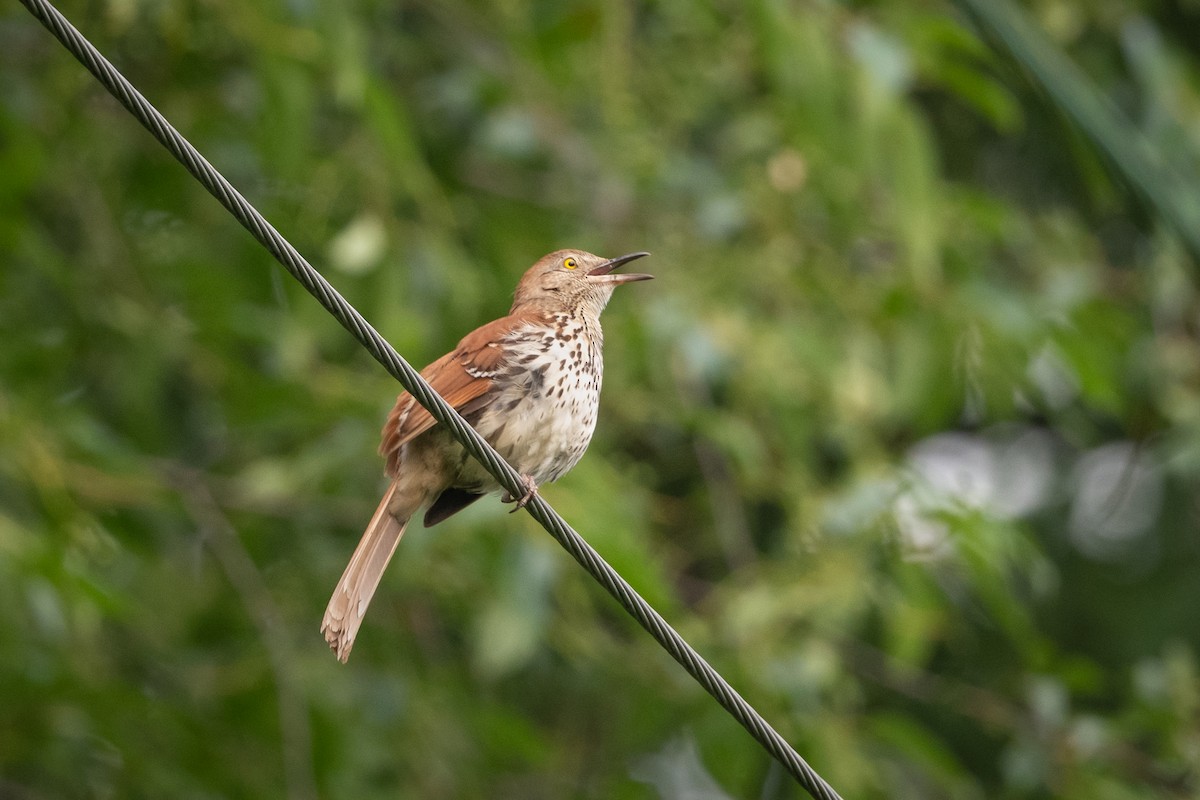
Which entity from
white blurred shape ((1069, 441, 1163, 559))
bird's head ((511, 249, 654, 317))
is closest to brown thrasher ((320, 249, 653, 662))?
bird's head ((511, 249, 654, 317))

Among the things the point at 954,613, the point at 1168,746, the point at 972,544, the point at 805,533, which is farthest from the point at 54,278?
the point at 1168,746

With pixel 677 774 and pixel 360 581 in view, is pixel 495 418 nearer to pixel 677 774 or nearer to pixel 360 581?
pixel 360 581

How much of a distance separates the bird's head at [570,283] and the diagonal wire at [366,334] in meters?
1.63

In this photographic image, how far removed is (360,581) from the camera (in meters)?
3.34

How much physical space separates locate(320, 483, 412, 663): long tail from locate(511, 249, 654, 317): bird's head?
0.78m

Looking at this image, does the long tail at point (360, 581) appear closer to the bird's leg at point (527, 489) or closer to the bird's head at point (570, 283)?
the bird's leg at point (527, 489)

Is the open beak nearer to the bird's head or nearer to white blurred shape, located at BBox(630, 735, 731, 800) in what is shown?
the bird's head

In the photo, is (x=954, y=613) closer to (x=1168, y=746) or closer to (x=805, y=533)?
(x=1168, y=746)

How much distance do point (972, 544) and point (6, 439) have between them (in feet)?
9.14

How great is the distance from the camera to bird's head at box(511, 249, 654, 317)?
4.18 meters

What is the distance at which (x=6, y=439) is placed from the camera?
14.9 ft

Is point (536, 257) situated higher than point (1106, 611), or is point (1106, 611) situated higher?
point (536, 257)

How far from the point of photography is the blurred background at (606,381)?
4.59 m

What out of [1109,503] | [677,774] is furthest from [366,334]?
[1109,503]
